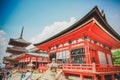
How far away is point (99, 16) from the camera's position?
236 inches

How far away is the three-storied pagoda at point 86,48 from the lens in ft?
20.2

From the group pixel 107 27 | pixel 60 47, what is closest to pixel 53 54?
pixel 60 47

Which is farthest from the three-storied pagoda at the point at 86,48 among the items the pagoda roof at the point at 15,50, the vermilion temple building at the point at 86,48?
the pagoda roof at the point at 15,50

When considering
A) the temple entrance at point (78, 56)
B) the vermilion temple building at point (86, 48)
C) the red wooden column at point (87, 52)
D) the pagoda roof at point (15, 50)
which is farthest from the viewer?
the pagoda roof at point (15, 50)

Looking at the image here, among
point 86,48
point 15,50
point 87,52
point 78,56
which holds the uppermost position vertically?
point 15,50

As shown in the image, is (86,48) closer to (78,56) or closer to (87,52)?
(87,52)

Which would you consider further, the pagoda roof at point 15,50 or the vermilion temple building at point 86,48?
the pagoda roof at point 15,50

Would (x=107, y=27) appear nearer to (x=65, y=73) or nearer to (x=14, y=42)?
(x=65, y=73)

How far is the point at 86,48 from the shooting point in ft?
24.8

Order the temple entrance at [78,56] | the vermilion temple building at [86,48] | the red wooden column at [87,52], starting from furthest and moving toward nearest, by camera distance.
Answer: the temple entrance at [78,56], the red wooden column at [87,52], the vermilion temple building at [86,48]

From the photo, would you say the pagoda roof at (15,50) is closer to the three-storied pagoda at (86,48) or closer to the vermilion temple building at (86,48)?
the three-storied pagoda at (86,48)

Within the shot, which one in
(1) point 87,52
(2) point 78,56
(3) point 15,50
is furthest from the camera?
(3) point 15,50

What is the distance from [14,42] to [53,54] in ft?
77.0

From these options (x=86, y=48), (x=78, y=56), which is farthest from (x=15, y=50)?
(x=86, y=48)
